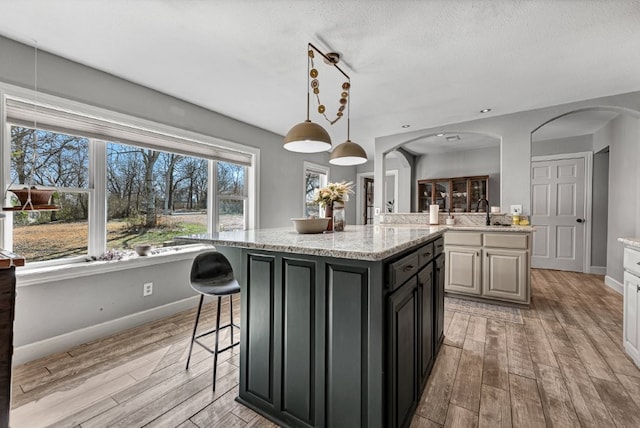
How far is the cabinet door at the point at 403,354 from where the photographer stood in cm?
126

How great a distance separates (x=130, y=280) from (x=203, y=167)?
1.52 meters

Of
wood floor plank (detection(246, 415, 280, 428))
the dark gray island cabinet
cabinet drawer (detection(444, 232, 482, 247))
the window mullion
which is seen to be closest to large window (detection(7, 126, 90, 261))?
the window mullion

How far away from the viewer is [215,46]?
212cm

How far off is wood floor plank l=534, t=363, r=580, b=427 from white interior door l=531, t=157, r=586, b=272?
3.69 metres

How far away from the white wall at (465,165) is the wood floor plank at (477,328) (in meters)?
3.70

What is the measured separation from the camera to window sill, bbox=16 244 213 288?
211 cm

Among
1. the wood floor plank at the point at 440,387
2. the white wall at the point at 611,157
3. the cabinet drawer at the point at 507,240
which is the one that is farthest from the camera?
the white wall at the point at 611,157

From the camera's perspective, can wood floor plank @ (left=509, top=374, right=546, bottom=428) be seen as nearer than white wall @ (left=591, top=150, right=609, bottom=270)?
Yes

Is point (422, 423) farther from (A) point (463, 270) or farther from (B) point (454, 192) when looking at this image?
(B) point (454, 192)

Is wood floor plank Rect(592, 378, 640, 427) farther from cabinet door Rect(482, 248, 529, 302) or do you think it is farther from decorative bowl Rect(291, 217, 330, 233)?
decorative bowl Rect(291, 217, 330, 233)

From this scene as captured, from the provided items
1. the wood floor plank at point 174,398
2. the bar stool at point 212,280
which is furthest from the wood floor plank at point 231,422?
the bar stool at point 212,280

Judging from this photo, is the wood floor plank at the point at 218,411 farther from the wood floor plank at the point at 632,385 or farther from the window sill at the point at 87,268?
the wood floor plank at the point at 632,385

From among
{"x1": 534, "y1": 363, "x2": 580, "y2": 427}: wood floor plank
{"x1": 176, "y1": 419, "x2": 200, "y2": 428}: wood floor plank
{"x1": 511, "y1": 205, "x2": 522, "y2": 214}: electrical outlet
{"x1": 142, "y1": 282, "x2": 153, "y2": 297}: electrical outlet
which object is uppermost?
{"x1": 511, "y1": 205, "x2": 522, "y2": 214}: electrical outlet

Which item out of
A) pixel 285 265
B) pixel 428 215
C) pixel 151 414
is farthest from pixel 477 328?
pixel 151 414
